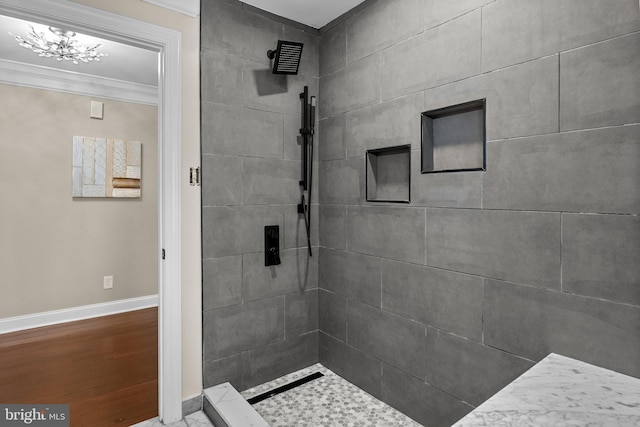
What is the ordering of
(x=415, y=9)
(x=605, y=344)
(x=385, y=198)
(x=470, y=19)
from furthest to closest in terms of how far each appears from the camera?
(x=385, y=198)
(x=415, y=9)
(x=470, y=19)
(x=605, y=344)

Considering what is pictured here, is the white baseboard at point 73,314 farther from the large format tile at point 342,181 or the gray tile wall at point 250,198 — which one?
the large format tile at point 342,181

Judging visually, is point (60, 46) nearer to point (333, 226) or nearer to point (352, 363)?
point (333, 226)

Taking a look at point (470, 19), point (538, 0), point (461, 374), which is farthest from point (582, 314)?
point (470, 19)

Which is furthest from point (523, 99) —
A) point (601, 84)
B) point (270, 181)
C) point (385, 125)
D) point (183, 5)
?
point (183, 5)

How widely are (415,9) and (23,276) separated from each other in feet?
13.3

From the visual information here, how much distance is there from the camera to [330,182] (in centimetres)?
246

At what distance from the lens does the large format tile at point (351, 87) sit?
6.88 feet

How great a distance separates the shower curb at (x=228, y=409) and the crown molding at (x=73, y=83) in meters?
3.28

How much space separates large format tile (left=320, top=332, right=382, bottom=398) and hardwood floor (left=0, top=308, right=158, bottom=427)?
3.80 feet

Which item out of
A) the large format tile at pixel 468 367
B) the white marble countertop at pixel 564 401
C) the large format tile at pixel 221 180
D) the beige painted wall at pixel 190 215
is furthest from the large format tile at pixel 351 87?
the white marble countertop at pixel 564 401

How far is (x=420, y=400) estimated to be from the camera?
74.0 inches

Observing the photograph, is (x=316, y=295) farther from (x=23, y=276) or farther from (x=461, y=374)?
(x=23, y=276)

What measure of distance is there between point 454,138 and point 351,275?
109 cm
